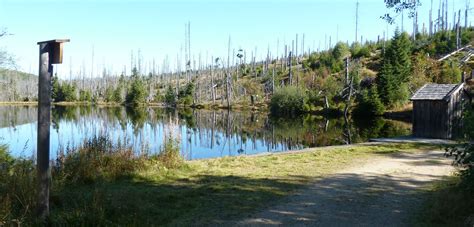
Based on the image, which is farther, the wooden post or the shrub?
the shrub

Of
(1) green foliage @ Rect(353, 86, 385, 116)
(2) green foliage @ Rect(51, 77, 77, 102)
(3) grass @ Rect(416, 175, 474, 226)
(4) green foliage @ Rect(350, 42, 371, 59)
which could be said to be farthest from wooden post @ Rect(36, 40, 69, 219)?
(2) green foliage @ Rect(51, 77, 77, 102)

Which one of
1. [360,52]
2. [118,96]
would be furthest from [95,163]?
[118,96]

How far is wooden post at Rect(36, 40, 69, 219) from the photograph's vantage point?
5383 mm

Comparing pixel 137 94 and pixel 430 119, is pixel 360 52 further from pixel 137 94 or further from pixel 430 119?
Result: pixel 430 119

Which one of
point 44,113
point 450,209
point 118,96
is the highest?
point 118,96

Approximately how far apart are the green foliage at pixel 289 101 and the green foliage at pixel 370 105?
26.7 ft

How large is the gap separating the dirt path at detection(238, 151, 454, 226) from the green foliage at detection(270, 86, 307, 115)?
37.9 metres

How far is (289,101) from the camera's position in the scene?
49188 millimetres

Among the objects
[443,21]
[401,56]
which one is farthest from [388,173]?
[443,21]

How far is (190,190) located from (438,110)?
1334 cm

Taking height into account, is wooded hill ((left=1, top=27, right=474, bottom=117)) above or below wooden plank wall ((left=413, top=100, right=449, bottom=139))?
above

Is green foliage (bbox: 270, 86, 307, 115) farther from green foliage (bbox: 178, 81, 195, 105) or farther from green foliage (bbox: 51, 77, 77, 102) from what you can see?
green foliage (bbox: 51, 77, 77, 102)

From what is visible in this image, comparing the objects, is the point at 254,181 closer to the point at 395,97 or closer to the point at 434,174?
the point at 434,174

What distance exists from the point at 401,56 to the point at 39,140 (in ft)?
151
